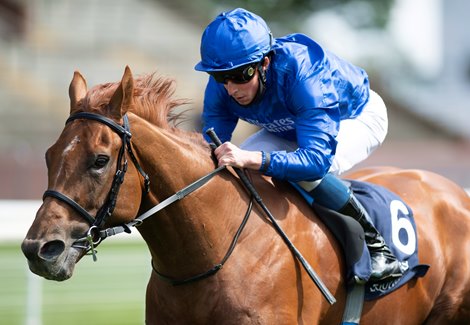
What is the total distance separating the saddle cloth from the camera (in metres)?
4.62

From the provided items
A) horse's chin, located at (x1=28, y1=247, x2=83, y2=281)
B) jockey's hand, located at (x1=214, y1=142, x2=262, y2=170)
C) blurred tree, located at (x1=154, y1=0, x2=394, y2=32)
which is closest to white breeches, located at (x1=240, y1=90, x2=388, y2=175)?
jockey's hand, located at (x1=214, y1=142, x2=262, y2=170)

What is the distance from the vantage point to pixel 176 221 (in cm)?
396


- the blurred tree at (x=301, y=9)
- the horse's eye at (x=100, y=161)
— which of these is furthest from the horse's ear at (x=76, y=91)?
the blurred tree at (x=301, y=9)

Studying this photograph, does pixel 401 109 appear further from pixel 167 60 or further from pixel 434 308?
pixel 434 308

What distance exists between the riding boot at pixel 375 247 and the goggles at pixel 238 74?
32.0 inches

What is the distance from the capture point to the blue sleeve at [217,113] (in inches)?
184

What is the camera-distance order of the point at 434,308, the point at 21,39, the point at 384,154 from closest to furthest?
the point at 434,308, the point at 384,154, the point at 21,39

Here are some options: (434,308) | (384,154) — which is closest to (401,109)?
(384,154)

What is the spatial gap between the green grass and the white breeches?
10.3 feet

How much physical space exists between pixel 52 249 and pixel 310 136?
132 centimetres

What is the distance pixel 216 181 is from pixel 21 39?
19.2 m

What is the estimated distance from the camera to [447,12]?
3397 cm

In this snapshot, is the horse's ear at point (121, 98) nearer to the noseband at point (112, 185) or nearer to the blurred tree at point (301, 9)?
the noseband at point (112, 185)

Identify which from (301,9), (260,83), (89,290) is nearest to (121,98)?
(260,83)
